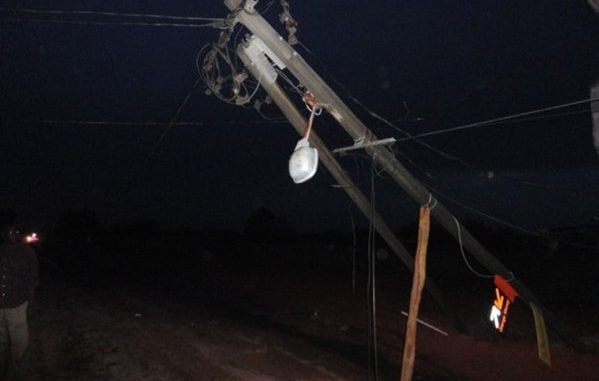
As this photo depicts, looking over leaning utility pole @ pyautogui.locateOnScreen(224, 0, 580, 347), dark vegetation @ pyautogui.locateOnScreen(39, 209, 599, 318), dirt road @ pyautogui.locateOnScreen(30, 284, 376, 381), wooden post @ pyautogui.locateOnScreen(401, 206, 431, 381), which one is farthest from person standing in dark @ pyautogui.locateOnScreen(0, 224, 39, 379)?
dark vegetation @ pyautogui.locateOnScreen(39, 209, 599, 318)

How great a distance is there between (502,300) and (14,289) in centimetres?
800

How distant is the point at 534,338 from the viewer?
14.1m

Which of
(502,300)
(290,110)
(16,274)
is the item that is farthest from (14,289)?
(502,300)

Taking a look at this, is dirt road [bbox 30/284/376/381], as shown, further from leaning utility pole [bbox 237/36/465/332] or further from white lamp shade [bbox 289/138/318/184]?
white lamp shade [bbox 289/138/318/184]

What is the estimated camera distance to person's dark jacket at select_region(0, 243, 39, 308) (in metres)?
7.56

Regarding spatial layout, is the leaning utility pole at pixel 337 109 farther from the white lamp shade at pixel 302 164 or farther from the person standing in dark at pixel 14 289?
the person standing in dark at pixel 14 289

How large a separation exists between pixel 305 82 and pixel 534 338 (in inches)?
408

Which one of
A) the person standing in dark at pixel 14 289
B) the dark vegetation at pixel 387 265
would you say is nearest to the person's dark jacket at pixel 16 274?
the person standing in dark at pixel 14 289

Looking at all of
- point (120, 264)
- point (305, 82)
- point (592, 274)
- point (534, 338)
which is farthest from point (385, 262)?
point (305, 82)

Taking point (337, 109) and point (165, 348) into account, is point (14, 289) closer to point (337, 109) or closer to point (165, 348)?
point (165, 348)

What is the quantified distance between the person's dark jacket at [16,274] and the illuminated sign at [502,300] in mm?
7484

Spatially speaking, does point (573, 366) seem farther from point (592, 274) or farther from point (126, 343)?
point (592, 274)

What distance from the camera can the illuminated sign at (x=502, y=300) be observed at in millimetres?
10125

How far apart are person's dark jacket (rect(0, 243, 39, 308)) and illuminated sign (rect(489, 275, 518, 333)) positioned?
7.48m
